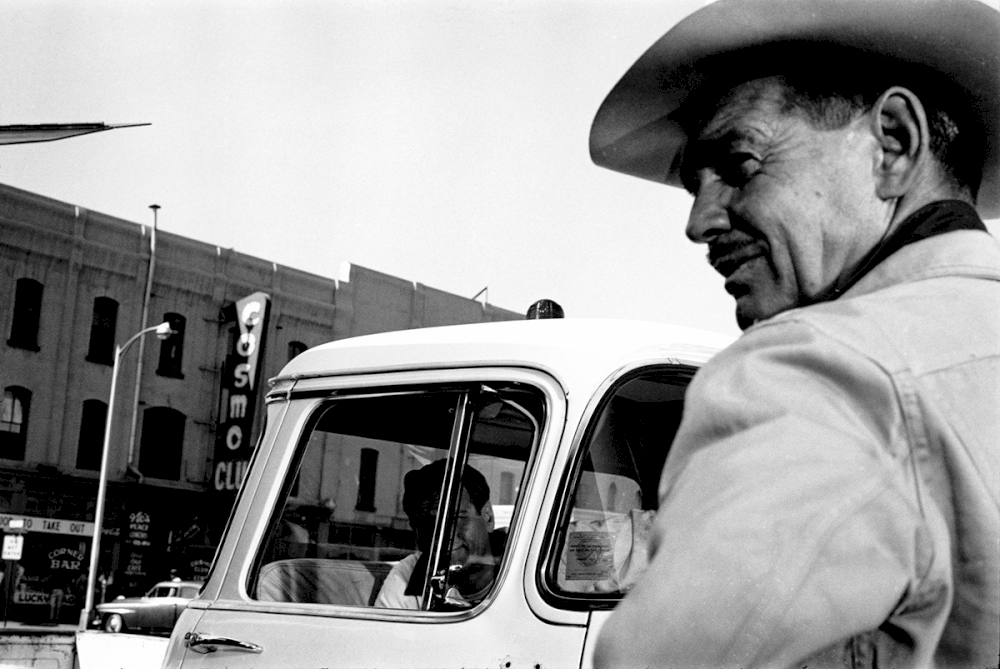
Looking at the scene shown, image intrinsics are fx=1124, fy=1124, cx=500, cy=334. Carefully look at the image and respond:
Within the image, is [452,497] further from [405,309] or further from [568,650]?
[405,309]

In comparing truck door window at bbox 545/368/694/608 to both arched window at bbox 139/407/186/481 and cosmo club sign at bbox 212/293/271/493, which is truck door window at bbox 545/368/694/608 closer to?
cosmo club sign at bbox 212/293/271/493

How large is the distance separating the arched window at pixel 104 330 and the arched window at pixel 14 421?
2.20 m

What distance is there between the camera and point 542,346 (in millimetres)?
2855

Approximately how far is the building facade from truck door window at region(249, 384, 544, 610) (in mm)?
23858

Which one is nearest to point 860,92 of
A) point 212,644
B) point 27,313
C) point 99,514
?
point 212,644

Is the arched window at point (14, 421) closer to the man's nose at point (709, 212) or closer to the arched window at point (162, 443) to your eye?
the arched window at point (162, 443)

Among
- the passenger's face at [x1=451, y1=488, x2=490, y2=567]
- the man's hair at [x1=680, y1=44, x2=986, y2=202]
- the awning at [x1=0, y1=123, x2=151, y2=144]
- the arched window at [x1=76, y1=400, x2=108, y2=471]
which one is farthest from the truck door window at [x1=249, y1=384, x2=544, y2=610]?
the arched window at [x1=76, y1=400, x2=108, y2=471]

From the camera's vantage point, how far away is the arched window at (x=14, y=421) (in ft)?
85.3

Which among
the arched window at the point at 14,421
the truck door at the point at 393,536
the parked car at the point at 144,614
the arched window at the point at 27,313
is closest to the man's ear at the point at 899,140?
the truck door at the point at 393,536

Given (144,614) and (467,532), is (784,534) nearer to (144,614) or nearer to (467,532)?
(467,532)

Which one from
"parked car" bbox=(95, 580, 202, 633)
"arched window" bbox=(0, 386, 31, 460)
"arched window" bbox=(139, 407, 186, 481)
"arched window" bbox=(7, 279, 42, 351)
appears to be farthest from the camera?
"arched window" bbox=(139, 407, 186, 481)

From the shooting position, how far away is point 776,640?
75cm

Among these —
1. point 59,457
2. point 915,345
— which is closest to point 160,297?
point 59,457

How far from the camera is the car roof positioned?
2.82m
